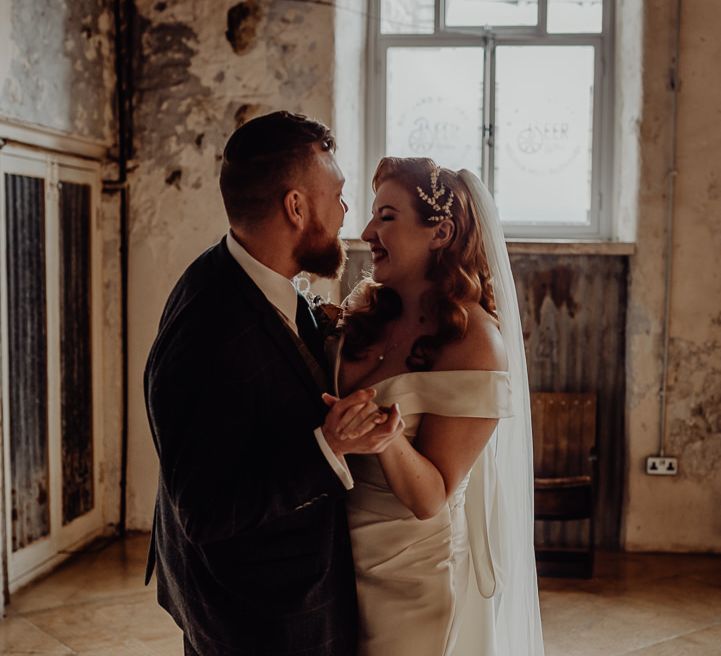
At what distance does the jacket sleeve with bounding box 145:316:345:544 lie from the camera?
1.65 metres

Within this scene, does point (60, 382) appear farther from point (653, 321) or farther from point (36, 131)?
point (653, 321)

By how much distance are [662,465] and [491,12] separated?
258cm

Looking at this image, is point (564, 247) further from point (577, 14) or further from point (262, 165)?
point (262, 165)

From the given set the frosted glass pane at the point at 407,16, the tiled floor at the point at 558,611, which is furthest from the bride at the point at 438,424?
the frosted glass pane at the point at 407,16

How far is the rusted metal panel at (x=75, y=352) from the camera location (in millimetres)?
4383

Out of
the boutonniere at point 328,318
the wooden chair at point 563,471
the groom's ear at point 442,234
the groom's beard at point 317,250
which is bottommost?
the wooden chair at point 563,471

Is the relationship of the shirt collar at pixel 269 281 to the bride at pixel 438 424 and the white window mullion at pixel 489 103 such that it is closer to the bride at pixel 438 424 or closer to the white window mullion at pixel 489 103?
the bride at pixel 438 424

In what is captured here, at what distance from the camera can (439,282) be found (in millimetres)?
2172

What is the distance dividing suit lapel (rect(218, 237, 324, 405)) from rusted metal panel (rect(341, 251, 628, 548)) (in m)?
2.83

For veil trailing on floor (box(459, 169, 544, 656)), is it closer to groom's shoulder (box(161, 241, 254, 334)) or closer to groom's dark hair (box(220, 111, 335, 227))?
groom's dark hair (box(220, 111, 335, 227))

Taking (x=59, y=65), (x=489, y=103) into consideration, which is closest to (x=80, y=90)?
(x=59, y=65)

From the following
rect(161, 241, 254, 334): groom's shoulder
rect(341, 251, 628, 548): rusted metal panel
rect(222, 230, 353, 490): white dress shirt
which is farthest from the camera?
rect(341, 251, 628, 548): rusted metal panel

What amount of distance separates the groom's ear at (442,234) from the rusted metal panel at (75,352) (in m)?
2.73

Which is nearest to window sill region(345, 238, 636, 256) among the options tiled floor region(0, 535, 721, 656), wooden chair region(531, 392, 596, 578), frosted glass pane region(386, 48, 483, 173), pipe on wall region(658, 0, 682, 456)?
pipe on wall region(658, 0, 682, 456)
